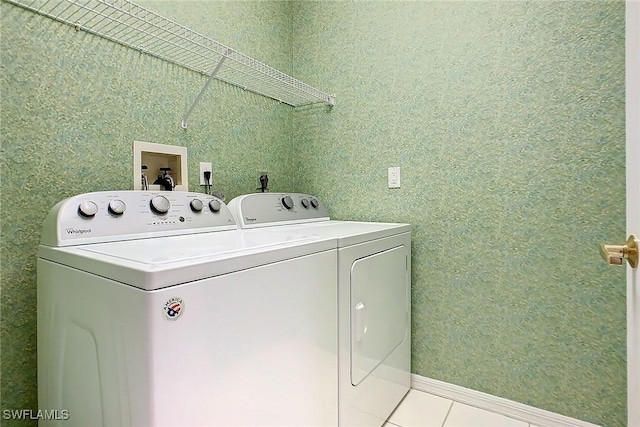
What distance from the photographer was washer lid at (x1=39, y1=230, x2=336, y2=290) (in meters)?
0.67

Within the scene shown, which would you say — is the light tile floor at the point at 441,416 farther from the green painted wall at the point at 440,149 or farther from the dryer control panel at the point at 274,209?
the dryer control panel at the point at 274,209

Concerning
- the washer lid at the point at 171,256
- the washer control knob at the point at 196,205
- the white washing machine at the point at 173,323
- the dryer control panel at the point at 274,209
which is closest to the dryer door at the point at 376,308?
the white washing machine at the point at 173,323

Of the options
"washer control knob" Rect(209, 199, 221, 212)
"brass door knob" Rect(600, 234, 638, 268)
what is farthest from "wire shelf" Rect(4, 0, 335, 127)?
"brass door knob" Rect(600, 234, 638, 268)

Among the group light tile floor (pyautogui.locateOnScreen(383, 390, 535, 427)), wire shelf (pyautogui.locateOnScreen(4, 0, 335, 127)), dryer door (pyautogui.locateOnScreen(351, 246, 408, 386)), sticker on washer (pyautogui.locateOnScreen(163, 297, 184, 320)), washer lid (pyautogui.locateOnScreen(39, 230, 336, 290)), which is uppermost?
wire shelf (pyautogui.locateOnScreen(4, 0, 335, 127))

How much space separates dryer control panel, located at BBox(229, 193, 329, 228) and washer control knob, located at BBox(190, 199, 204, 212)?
20 cm

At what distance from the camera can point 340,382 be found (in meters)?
1.19

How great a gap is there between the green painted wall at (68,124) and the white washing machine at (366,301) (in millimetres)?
337

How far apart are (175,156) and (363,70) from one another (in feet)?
3.87

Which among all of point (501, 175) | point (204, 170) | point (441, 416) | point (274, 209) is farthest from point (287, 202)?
point (441, 416)

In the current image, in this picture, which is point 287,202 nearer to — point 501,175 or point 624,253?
point 501,175

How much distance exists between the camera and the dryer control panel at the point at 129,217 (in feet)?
3.16

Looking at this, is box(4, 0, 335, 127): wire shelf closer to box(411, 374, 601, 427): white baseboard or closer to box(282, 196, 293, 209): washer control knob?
box(282, 196, 293, 209): washer control knob

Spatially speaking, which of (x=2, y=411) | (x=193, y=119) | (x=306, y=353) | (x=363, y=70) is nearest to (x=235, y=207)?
(x=193, y=119)

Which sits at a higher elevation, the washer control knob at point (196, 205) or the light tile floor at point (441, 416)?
the washer control knob at point (196, 205)
